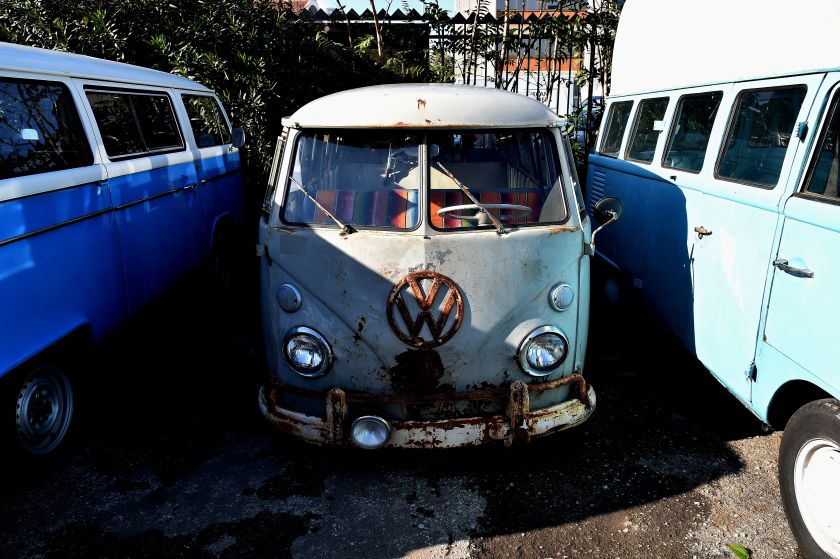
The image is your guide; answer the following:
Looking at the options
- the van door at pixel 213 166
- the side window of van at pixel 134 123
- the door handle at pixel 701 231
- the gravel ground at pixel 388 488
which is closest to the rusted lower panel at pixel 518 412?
the gravel ground at pixel 388 488

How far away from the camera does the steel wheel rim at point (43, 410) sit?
3.37 m

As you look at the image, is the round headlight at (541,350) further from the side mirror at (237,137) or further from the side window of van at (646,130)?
the side mirror at (237,137)

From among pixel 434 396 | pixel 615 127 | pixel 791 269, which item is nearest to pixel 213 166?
pixel 615 127

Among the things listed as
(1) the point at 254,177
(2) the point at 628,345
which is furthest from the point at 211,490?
(1) the point at 254,177

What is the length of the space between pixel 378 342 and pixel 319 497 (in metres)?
0.83

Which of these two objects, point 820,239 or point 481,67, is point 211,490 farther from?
point 481,67

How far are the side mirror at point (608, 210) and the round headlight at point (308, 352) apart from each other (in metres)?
1.73

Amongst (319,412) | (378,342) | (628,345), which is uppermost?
(378,342)

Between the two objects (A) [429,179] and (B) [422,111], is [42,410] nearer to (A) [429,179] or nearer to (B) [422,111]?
(A) [429,179]

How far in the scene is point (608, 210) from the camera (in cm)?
385

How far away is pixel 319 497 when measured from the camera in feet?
10.9

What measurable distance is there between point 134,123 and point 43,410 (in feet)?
6.82

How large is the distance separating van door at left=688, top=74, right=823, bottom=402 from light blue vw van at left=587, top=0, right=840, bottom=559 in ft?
0.03

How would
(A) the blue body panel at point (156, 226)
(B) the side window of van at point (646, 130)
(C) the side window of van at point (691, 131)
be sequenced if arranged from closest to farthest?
1. (C) the side window of van at point (691, 131)
2. (A) the blue body panel at point (156, 226)
3. (B) the side window of van at point (646, 130)
